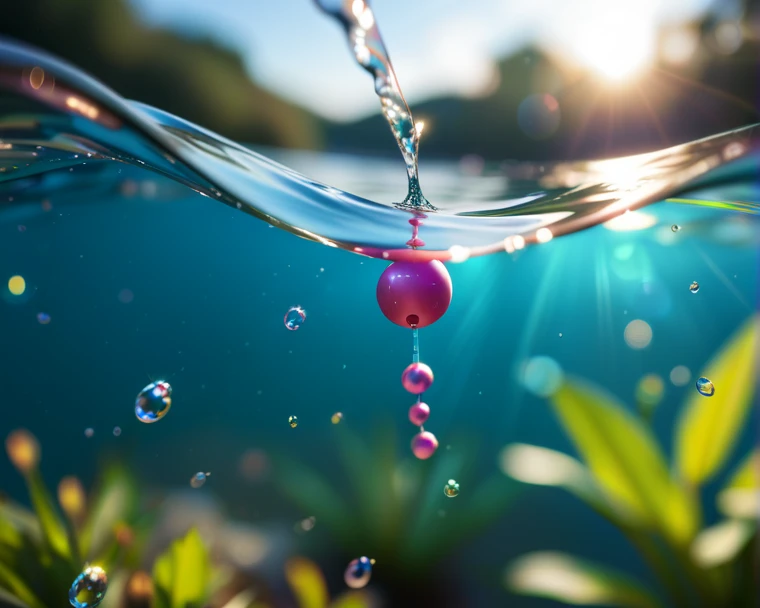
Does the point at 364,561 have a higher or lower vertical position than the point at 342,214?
lower

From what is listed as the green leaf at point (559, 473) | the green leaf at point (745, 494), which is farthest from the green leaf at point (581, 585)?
the green leaf at point (745, 494)

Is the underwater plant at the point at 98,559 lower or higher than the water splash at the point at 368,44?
lower

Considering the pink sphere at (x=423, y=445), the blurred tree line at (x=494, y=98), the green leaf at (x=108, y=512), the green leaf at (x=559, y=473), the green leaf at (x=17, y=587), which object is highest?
the blurred tree line at (x=494, y=98)

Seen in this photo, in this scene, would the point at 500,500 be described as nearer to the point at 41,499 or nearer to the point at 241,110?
the point at 41,499

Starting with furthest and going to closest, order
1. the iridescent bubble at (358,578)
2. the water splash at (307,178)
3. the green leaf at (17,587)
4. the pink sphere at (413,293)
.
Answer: the iridescent bubble at (358,578), the green leaf at (17,587), the pink sphere at (413,293), the water splash at (307,178)

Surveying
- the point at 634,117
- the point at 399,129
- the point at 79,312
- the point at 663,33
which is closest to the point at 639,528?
the point at 399,129

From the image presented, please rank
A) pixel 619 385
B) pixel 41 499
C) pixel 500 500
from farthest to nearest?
1. pixel 619 385
2. pixel 500 500
3. pixel 41 499

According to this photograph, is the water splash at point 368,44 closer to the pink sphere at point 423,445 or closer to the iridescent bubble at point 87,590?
the pink sphere at point 423,445
